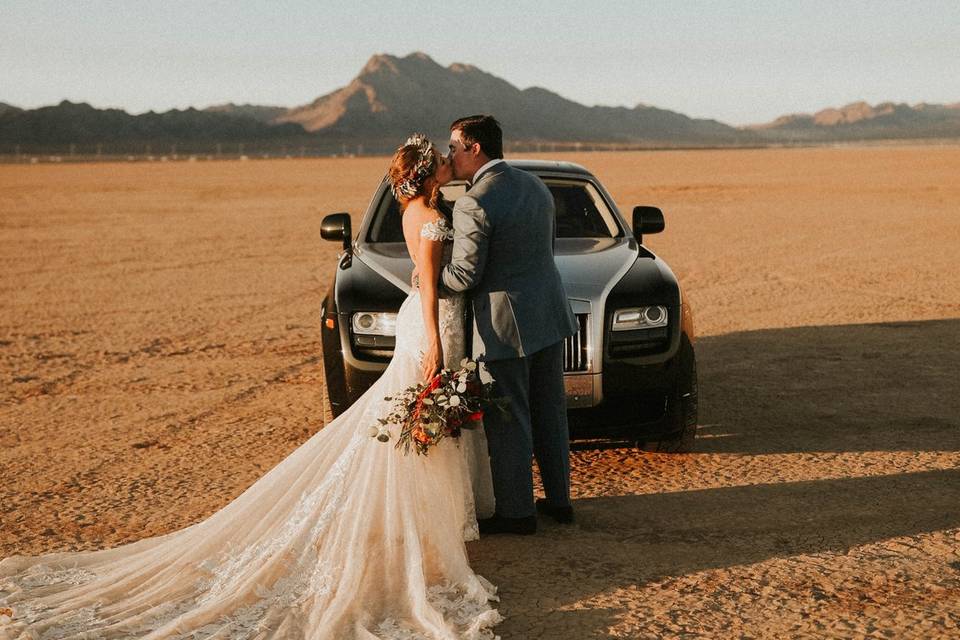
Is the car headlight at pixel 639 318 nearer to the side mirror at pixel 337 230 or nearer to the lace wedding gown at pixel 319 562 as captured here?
the lace wedding gown at pixel 319 562

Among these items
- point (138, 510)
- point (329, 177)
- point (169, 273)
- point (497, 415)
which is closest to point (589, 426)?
point (497, 415)

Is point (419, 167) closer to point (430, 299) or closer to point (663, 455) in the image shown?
point (430, 299)

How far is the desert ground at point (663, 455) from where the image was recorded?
417 centimetres

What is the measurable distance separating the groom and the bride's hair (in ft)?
0.54

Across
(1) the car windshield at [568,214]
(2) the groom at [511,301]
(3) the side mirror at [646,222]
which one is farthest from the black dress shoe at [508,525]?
(3) the side mirror at [646,222]

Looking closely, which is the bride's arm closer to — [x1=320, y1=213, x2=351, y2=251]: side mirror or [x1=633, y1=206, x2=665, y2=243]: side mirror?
[x1=320, y1=213, x2=351, y2=251]: side mirror

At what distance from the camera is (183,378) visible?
814 cm

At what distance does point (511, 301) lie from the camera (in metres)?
4.46

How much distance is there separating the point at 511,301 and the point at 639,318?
130 centimetres

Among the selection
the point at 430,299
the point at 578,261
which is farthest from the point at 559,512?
the point at 578,261

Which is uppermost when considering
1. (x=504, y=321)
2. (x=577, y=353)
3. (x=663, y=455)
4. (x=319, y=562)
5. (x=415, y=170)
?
(x=415, y=170)

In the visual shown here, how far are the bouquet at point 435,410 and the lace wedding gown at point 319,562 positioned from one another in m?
0.06

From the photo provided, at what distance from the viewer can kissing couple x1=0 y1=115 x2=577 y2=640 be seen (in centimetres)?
380

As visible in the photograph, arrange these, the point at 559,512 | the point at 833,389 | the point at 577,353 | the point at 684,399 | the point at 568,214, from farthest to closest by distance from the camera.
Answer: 1. the point at 833,389
2. the point at 568,214
3. the point at 684,399
4. the point at 577,353
5. the point at 559,512
